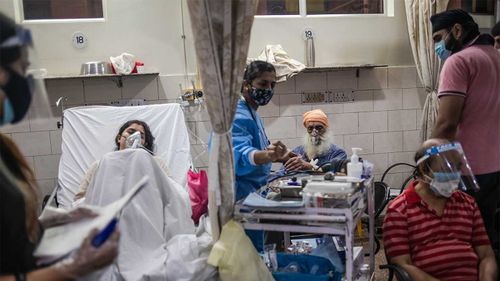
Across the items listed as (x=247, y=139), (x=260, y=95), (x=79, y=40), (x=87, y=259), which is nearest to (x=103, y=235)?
(x=87, y=259)

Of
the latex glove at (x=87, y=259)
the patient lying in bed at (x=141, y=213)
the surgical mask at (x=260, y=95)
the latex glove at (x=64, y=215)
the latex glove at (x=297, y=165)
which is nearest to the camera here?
the latex glove at (x=87, y=259)

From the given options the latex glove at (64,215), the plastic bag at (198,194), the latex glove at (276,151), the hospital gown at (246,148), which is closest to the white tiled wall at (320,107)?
the plastic bag at (198,194)

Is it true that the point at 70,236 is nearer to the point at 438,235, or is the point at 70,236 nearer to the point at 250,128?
the point at 250,128

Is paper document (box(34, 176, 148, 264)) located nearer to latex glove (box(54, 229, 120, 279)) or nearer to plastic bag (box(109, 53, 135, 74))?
latex glove (box(54, 229, 120, 279))

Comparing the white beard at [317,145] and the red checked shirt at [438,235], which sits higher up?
the white beard at [317,145]

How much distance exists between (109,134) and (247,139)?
1.82m

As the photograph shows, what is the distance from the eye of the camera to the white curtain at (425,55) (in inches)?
154

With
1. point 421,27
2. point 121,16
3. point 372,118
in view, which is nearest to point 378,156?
point 372,118

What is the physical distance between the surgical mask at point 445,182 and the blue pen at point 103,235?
4.67 ft

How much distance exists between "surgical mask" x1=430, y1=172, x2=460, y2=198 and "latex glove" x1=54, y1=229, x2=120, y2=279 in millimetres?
1433

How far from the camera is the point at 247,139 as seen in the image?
6.70ft

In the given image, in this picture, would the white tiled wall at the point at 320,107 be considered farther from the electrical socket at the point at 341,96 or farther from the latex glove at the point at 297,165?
the latex glove at the point at 297,165

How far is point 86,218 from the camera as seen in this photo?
3.60 ft

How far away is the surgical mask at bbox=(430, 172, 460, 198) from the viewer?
6.07ft
